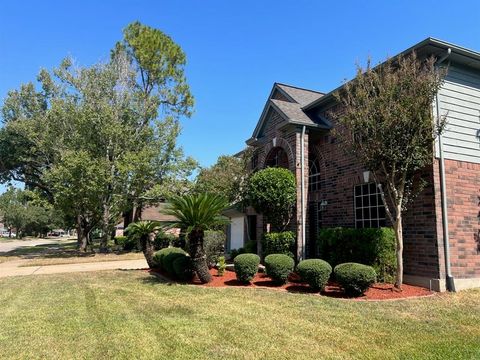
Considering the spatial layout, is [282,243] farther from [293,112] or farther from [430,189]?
[430,189]

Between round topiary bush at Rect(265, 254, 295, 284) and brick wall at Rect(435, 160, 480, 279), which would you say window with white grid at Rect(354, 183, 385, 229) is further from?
round topiary bush at Rect(265, 254, 295, 284)

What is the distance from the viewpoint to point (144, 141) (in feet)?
80.3

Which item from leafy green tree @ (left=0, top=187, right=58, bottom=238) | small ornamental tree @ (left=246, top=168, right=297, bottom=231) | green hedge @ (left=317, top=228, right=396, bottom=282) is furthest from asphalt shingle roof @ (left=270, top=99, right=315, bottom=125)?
leafy green tree @ (left=0, top=187, right=58, bottom=238)

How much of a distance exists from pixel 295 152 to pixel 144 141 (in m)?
14.0

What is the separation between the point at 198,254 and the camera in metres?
10.2

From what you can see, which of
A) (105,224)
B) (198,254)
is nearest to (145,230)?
(198,254)

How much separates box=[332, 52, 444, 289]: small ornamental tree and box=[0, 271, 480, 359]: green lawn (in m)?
2.60

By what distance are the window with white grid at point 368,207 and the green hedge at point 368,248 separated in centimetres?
111

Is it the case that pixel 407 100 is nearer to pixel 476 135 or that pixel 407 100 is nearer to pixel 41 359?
pixel 476 135

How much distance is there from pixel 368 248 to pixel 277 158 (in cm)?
678

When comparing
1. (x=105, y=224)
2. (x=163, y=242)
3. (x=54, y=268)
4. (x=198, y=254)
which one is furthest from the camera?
(x=163, y=242)

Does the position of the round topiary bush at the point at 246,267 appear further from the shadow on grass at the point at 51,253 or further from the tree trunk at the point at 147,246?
the shadow on grass at the point at 51,253

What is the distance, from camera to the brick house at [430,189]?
940cm

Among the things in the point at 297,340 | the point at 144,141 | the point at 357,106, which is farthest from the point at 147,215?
the point at 297,340
